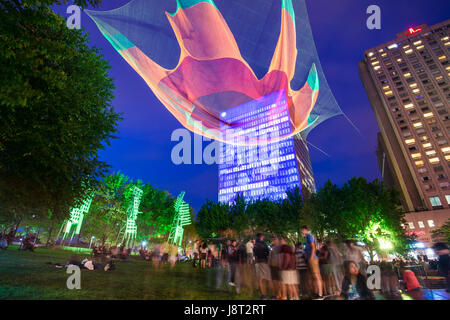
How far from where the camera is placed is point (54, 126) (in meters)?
8.08

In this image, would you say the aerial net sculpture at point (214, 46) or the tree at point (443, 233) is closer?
the aerial net sculpture at point (214, 46)

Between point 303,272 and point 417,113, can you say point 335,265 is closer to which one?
point 303,272

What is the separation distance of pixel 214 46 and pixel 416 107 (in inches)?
3307

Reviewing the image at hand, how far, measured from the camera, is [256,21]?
26.2 metres

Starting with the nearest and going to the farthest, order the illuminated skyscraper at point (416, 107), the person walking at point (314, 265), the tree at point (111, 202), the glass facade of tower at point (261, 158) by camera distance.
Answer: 1. the person walking at point (314, 265)
2. the tree at point (111, 202)
3. the illuminated skyscraper at point (416, 107)
4. the glass facade of tower at point (261, 158)

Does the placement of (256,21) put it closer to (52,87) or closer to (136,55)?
(136,55)

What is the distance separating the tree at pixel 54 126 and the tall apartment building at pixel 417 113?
76.2 m

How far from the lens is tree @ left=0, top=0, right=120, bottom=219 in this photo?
7.05 meters

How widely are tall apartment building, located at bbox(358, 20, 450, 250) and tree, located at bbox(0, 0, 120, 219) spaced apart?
76.2 meters

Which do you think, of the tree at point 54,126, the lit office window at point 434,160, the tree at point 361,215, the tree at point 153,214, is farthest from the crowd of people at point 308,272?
the lit office window at point 434,160

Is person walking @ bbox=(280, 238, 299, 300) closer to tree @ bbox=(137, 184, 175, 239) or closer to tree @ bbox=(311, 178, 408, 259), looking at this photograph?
tree @ bbox=(311, 178, 408, 259)

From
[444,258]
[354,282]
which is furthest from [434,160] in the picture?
[354,282]

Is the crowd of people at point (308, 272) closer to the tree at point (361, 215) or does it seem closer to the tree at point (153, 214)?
the tree at point (361, 215)

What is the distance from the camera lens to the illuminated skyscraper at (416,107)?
64250 millimetres
